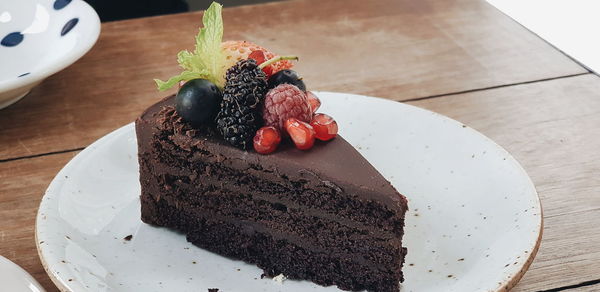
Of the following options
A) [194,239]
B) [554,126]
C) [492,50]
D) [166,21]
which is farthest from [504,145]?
[166,21]

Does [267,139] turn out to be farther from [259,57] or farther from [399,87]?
[399,87]

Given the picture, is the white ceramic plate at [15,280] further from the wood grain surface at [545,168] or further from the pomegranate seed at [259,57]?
the pomegranate seed at [259,57]

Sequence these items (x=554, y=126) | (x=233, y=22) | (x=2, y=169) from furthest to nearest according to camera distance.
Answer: (x=233, y=22) < (x=554, y=126) < (x=2, y=169)

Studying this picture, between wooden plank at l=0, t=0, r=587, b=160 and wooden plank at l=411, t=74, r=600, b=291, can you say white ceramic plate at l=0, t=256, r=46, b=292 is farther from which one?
wooden plank at l=411, t=74, r=600, b=291

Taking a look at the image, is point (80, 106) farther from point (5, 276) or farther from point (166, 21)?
Answer: point (5, 276)

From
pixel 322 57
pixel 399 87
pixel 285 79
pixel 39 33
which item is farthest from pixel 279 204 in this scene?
pixel 39 33

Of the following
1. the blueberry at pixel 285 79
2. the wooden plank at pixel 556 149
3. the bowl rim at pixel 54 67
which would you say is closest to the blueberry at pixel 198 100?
the blueberry at pixel 285 79

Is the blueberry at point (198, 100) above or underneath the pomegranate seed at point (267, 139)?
above
